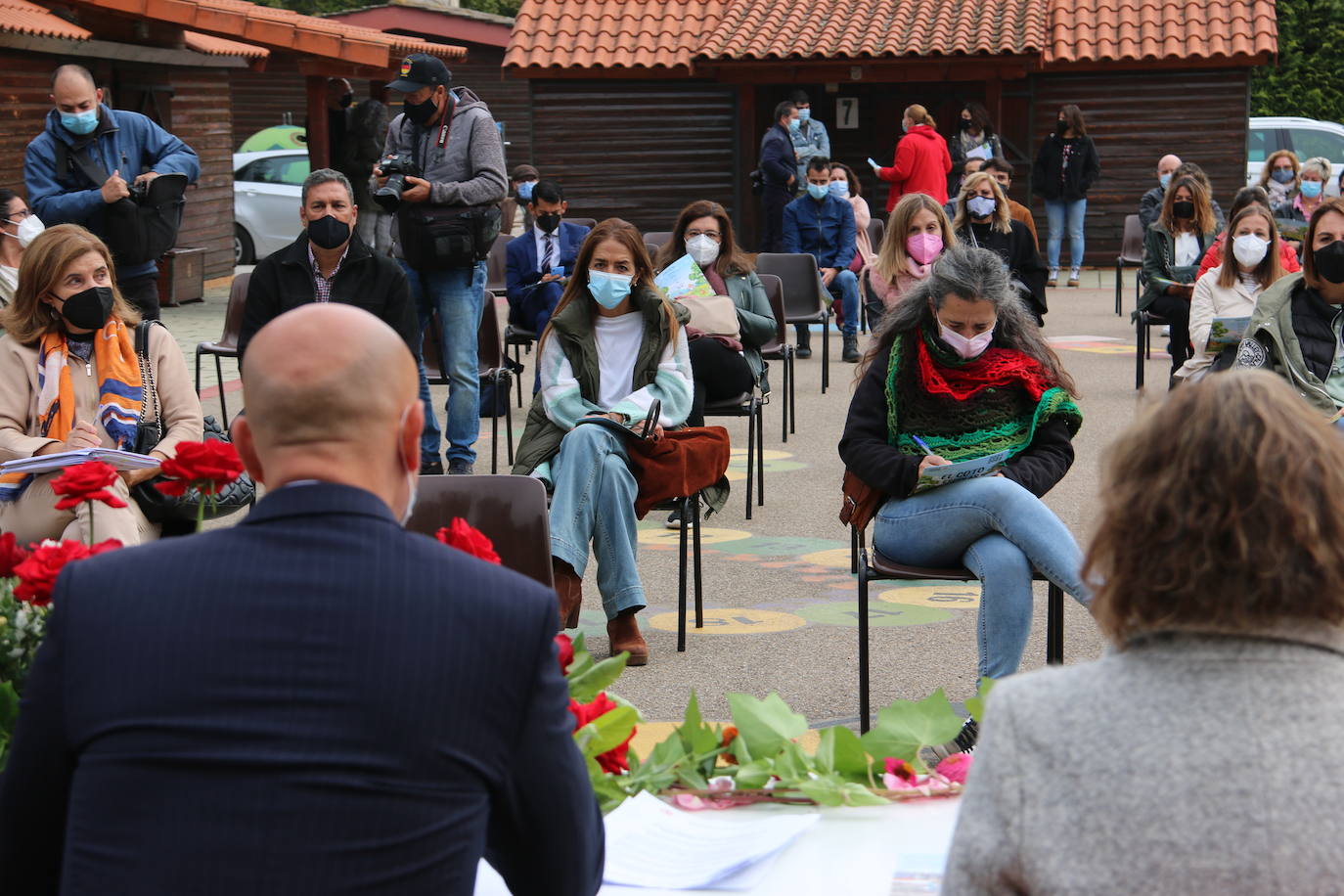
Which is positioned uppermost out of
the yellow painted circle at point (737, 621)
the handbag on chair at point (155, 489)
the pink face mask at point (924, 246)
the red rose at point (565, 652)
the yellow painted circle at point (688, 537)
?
the pink face mask at point (924, 246)

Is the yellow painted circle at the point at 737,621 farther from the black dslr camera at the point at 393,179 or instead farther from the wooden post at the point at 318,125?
the wooden post at the point at 318,125

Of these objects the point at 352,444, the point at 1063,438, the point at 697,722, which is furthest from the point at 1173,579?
the point at 1063,438

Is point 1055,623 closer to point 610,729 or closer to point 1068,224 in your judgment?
point 610,729

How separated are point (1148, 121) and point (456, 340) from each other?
14.9 m

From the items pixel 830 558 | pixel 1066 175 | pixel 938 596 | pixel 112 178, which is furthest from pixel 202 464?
pixel 1066 175

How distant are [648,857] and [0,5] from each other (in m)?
12.4

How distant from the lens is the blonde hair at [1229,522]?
5.21 ft

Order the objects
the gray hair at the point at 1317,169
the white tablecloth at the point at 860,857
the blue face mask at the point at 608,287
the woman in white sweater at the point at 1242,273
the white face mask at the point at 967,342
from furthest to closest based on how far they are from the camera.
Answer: the gray hair at the point at 1317,169 → the woman in white sweater at the point at 1242,273 → the blue face mask at the point at 608,287 → the white face mask at the point at 967,342 → the white tablecloth at the point at 860,857

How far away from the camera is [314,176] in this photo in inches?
269

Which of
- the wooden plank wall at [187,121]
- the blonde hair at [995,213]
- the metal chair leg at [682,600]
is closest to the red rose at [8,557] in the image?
the metal chair leg at [682,600]

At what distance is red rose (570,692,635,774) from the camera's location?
245cm

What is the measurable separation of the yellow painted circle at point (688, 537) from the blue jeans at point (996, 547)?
2.65m

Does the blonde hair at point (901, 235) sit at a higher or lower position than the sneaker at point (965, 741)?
higher

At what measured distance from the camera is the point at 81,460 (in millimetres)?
4699
